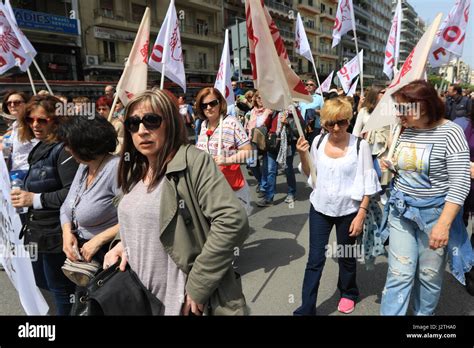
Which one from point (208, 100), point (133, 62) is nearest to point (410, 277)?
point (208, 100)

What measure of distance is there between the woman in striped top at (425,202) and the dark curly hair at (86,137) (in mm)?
1900

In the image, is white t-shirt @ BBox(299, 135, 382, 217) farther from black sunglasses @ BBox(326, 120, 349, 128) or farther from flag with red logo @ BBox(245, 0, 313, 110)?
flag with red logo @ BBox(245, 0, 313, 110)

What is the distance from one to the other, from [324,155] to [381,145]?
237 centimetres

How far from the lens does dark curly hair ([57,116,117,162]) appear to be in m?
2.06

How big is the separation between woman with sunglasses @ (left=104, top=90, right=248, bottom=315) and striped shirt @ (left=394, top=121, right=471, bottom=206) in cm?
130

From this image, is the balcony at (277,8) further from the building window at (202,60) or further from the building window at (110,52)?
the building window at (110,52)

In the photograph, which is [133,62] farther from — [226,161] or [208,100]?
[226,161]

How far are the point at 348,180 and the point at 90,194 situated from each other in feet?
5.91

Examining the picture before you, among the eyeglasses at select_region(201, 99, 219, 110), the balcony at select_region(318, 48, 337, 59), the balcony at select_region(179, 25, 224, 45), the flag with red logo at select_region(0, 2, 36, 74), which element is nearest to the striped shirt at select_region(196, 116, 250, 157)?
the eyeglasses at select_region(201, 99, 219, 110)

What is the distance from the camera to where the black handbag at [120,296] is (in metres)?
1.49

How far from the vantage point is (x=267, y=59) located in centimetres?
252

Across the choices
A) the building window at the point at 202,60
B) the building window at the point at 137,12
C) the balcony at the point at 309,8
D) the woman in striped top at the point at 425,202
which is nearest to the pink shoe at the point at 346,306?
the woman in striped top at the point at 425,202
